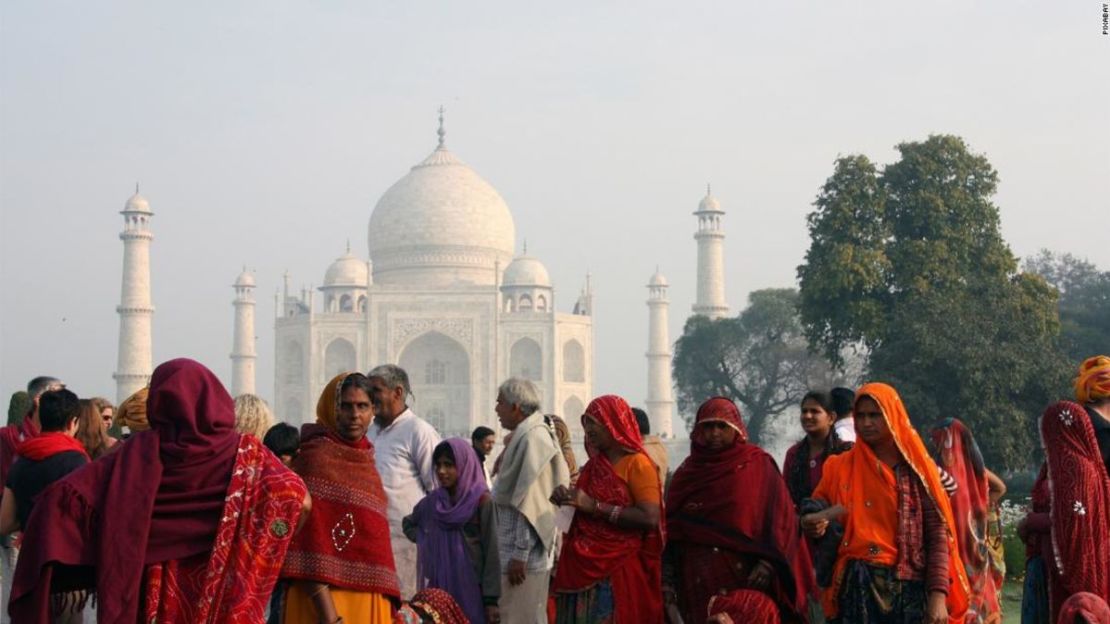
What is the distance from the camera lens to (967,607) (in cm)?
464

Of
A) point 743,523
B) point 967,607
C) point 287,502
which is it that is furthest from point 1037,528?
point 287,502

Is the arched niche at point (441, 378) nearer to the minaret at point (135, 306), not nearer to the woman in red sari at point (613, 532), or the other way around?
the minaret at point (135, 306)

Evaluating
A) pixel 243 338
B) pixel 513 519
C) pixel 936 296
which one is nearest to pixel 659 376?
pixel 243 338

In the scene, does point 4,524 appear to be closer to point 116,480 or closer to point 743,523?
point 116,480

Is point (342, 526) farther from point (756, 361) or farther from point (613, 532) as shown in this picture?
point (756, 361)

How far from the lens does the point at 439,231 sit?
162 ft

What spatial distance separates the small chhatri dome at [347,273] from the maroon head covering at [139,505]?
46675 mm

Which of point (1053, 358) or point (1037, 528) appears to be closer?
point (1037, 528)

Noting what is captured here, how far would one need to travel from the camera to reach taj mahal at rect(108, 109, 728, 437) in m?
46.1

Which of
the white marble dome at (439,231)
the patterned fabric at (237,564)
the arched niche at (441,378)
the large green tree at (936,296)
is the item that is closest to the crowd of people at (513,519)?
the patterned fabric at (237,564)

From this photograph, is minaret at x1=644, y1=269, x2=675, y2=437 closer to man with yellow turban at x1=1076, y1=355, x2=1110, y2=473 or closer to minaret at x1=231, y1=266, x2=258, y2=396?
minaret at x1=231, y1=266, x2=258, y2=396

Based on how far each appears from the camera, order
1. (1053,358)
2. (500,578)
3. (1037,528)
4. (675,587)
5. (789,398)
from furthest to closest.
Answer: (789,398)
(1053,358)
(500,578)
(675,587)
(1037,528)

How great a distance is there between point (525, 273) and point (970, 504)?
1709 inches

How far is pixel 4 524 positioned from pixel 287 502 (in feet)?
3.79
